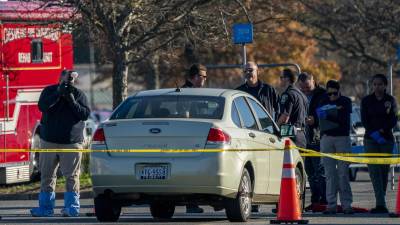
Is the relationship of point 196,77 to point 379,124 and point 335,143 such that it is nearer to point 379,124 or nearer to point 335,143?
point 335,143

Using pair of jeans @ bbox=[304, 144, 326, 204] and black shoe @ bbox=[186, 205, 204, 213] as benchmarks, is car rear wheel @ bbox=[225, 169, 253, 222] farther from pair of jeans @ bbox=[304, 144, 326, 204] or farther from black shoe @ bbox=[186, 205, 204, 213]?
pair of jeans @ bbox=[304, 144, 326, 204]

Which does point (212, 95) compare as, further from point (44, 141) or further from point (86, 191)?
point (86, 191)

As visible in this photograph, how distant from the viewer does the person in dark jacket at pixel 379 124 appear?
15.5 meters

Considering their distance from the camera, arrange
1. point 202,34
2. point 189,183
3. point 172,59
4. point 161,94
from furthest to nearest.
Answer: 1. point 172,59
2. point 202,34
3. point 161,94
4. point 189,183

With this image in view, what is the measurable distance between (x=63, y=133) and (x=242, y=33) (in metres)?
6.15

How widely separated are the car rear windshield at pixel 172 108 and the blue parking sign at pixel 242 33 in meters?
6.76

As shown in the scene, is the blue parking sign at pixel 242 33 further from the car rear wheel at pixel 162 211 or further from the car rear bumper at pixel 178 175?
the car rear bumper at pixel 178 175

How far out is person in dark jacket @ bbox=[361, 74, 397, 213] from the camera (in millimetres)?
15500

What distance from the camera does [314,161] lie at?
16.8 meters

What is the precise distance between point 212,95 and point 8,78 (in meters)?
8.24

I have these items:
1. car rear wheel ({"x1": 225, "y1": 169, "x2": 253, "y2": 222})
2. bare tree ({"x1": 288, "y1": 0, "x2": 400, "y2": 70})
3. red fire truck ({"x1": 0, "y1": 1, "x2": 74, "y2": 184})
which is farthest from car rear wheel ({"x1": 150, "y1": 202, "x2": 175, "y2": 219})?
bare tree ({"x1": 288, "y1": 0, "x2": 400, "y2": 70})

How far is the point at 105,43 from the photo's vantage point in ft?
74.2

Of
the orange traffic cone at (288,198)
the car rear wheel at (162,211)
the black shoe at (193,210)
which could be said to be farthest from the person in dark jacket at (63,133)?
the orange traffic cone at (288,198)

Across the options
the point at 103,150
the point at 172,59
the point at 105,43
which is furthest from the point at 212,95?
the point at 172,59
